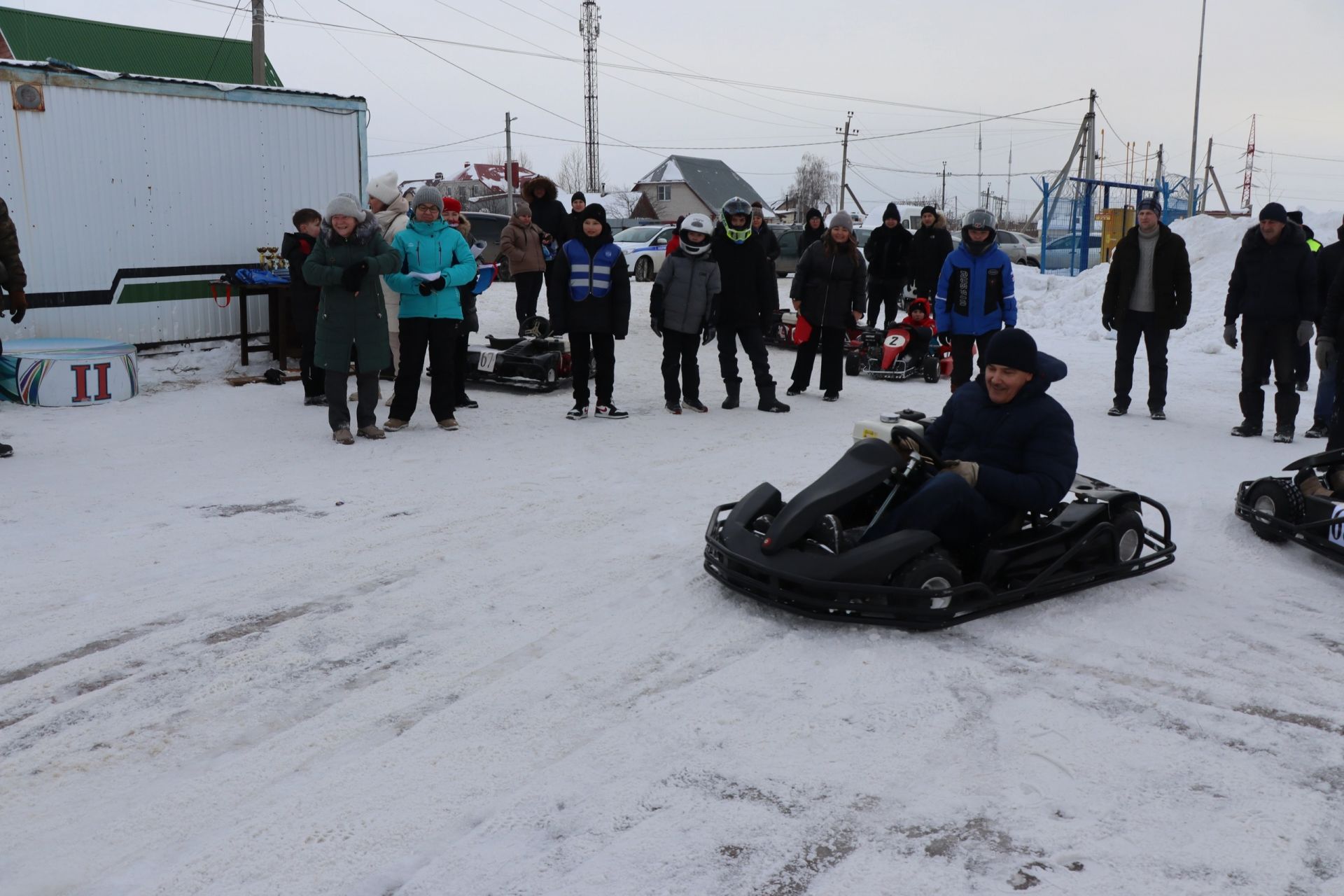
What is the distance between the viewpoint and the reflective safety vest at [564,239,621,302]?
904 centimetres

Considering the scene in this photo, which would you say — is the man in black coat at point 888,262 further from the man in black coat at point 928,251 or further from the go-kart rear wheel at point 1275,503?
the go-kart rear wheel at point 1275,503

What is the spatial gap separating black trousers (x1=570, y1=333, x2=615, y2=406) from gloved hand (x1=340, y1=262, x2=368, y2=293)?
193 cm

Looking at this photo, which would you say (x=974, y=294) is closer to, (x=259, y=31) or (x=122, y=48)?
(x=259, y=31)

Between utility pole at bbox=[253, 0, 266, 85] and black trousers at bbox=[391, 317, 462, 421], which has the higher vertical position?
utility pole at bbox=[253, 0, 266, 85]

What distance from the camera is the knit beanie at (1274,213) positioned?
8.33m

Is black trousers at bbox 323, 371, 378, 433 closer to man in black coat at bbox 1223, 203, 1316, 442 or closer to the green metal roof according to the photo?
man in black coat at bbox 1223, 203, 1316, 442

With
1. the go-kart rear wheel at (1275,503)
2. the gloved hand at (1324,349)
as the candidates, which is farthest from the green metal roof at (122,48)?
the go-kart rear wheel at (1275,503)

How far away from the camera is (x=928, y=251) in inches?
529

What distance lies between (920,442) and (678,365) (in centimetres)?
508

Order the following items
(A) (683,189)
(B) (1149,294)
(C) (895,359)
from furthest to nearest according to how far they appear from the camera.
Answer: (A) (683,189), (C) (895,359), (B) (1149,294)

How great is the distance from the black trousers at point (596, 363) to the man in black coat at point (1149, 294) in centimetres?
424

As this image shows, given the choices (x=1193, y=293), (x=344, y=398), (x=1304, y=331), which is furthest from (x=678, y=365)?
(x=1193, y=293)

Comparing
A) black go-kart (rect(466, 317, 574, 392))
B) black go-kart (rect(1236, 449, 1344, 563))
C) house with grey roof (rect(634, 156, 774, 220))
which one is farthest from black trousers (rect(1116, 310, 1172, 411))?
house with grey roof (rect(634, 156, 774, 220))

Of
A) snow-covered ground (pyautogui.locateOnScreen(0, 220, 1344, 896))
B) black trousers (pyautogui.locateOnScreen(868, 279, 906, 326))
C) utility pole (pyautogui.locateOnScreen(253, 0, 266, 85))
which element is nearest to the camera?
snow-covered ground (pyautogui.locateOnScreen(0, 220, 1344, 896))
